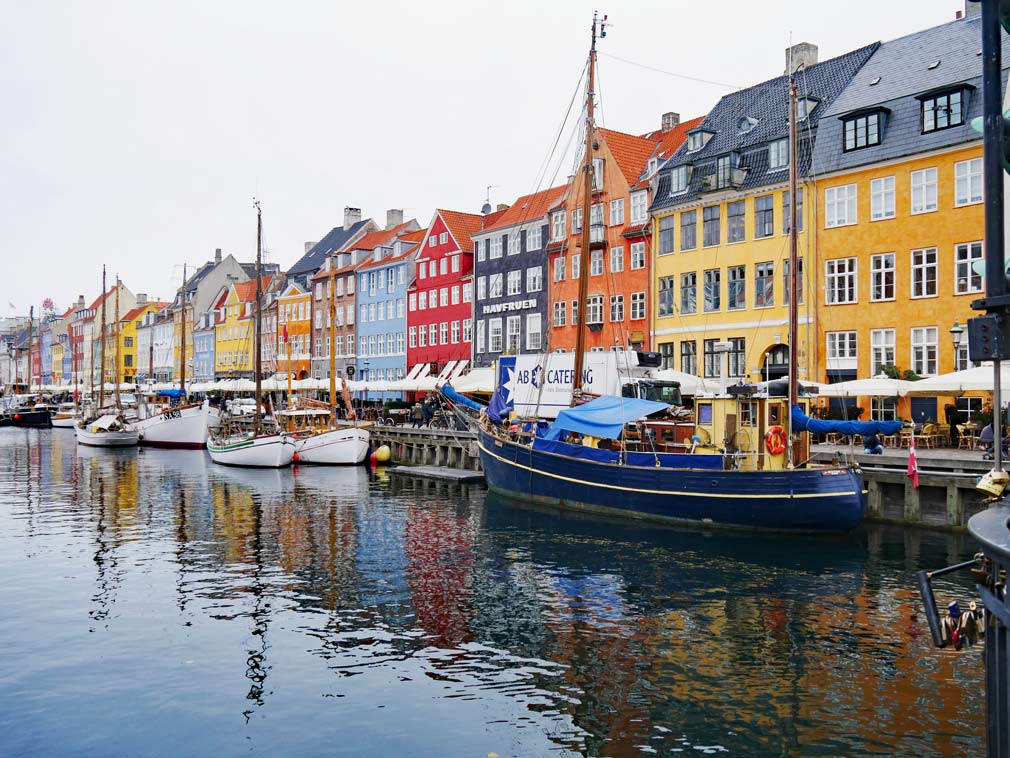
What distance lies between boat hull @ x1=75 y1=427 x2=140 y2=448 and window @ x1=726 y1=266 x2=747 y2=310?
43083 millimetres

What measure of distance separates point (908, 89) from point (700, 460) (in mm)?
21507

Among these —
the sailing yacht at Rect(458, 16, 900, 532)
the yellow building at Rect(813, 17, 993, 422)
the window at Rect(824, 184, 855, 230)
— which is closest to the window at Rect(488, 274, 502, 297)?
the yellow building at Rect(813, 17, 993, 422)

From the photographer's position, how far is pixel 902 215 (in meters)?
36.3

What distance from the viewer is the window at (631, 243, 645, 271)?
5028 cm

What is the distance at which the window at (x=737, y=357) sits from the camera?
42.4 m

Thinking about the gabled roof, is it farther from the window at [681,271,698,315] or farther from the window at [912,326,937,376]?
the window at [912,326,937,376]

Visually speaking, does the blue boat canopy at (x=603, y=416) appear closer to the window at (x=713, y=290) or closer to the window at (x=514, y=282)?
the window at (x=713, y=290)

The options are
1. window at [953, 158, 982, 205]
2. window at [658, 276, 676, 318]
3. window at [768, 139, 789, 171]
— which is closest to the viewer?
window at [953, 158, 982, 205]

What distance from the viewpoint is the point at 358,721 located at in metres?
11.7

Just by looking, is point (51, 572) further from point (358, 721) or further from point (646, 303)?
point (646, 303)

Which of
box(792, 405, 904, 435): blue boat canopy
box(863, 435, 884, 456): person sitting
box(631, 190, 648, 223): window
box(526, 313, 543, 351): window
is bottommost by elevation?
box(863, 435, 884, 456): person sitting

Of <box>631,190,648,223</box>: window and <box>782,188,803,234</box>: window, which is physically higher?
<box>631,190,648,223</box>: window

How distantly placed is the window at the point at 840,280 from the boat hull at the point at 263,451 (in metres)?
28.1

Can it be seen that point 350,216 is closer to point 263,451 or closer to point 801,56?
point 263,451
